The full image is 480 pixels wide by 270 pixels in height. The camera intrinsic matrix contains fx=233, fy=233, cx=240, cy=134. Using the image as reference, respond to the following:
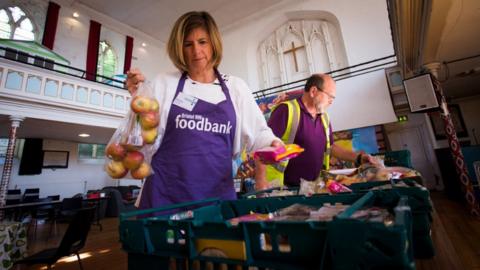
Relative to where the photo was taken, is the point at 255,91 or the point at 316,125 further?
the point at 255,91

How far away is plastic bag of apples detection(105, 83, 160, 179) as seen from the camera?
0.71 metres

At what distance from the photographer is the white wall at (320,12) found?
773 cm

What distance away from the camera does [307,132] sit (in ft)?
4.80

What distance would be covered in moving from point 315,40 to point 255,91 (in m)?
3.14

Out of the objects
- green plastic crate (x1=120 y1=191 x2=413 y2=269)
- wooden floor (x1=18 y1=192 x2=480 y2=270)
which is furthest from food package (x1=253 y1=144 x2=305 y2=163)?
wooden floor (x1=18 y1=192 x2=480 y2=270)

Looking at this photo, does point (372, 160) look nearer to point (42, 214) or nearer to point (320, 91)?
point (320, 91)

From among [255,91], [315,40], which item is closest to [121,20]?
[255,91]

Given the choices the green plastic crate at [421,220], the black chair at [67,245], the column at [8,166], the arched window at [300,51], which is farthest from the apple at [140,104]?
the arched window at [300,51]

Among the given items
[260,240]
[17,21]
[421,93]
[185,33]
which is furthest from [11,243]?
[17,21]

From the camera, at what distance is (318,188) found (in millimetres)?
776

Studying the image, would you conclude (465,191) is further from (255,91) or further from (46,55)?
(46,55)

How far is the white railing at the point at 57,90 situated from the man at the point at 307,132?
6.88 meters

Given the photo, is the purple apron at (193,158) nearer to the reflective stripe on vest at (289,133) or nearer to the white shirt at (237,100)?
the white shirt at (237,100)

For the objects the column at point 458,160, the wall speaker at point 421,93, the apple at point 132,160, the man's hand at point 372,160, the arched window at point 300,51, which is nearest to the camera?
the apple at point 132,160
